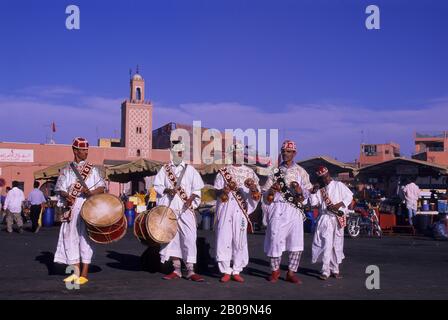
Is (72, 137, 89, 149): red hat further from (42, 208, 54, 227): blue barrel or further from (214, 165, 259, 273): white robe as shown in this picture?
(42, 208, 54, 227): blue barrel

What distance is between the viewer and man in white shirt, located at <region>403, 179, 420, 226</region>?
64.0 ft

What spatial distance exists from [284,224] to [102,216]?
8.40 ft

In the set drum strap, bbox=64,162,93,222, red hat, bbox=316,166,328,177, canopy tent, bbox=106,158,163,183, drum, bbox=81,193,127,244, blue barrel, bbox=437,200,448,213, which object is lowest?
blue barrel, bbox=437,200,448,213

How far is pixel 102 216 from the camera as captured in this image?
8234mm

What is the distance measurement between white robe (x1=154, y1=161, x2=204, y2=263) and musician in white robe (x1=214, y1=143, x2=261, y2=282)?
346 millimetres

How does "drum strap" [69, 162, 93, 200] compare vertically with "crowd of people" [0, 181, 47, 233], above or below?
above

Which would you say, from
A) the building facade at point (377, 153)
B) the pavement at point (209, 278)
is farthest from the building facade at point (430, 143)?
the pavement at point (209, 278)

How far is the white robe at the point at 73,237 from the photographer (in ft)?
27.2

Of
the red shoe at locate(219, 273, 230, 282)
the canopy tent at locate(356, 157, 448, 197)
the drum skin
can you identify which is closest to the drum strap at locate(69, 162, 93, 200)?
the drum skin

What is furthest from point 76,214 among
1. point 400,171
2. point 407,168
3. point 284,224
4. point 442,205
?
point 400,171

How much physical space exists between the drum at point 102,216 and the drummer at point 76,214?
0.17m

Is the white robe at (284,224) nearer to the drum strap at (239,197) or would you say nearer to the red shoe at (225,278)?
the drum strap at (239,197)

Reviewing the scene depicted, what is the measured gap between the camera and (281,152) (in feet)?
28.9
